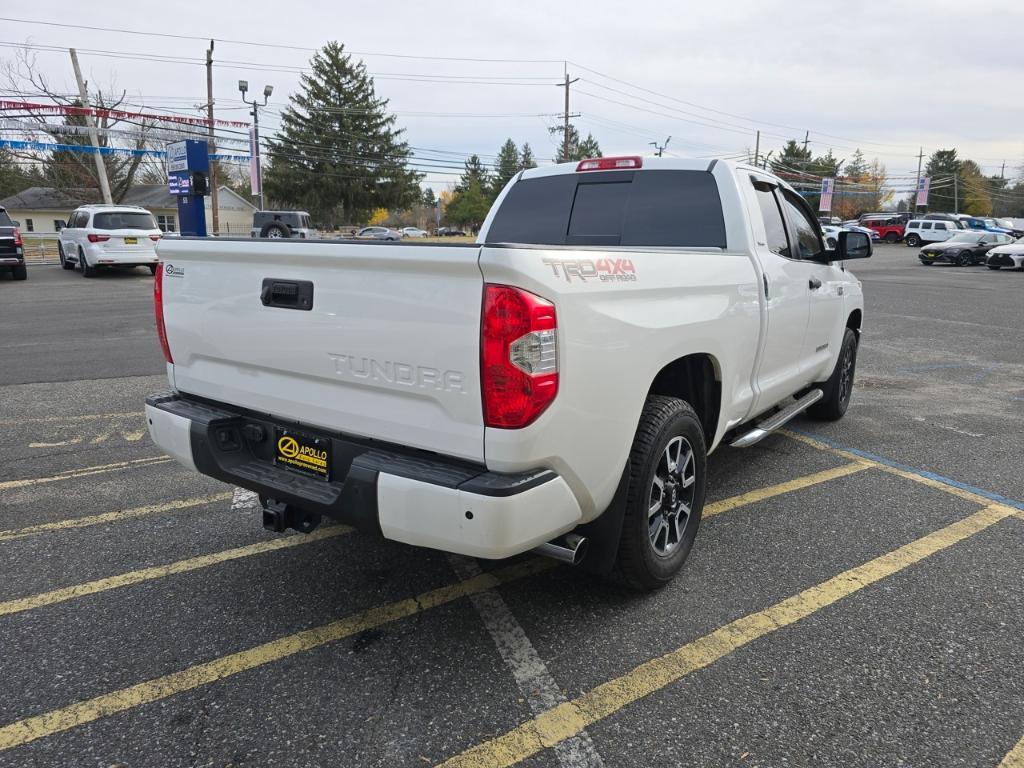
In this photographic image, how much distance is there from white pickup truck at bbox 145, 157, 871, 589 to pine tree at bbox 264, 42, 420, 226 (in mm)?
66045

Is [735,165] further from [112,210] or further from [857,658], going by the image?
[112,210]

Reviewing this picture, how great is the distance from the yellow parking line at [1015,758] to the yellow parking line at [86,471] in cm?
468

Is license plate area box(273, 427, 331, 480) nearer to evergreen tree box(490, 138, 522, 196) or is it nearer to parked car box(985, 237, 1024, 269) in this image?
parked car box(985, 237, 1024, 269)

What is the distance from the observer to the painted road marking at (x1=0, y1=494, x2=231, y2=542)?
12.1ft

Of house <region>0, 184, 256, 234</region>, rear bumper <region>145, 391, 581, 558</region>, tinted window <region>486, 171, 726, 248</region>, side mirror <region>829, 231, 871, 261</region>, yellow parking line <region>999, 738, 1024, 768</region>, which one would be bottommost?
yellow parking line <region>999, 738, 1024, 768</region>

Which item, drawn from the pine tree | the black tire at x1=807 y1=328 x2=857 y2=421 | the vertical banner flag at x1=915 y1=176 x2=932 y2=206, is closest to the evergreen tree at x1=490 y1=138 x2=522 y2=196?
the pine tree

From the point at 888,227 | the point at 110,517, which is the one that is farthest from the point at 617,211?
the point at 888,227

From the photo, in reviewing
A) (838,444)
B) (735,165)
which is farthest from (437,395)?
(838,444)

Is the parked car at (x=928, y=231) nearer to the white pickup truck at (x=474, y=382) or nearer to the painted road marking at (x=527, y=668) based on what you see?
the white pickup truck at (x=474, y=382)

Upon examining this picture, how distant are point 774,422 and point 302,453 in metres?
2.81

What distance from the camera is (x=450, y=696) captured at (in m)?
2.43

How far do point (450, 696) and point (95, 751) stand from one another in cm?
109

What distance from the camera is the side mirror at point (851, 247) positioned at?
486cm

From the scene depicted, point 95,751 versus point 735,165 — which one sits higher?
point 735,165
